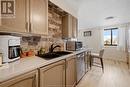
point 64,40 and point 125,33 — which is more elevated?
point 125,33

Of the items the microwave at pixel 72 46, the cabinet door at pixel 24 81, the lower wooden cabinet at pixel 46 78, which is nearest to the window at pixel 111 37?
the microwave at pixel 72 46

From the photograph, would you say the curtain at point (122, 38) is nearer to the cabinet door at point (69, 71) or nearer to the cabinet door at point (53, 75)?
the cabinet door at point (69, 71)

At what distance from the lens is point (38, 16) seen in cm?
184

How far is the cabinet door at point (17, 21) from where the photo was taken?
126cm

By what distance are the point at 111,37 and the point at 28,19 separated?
5911 millimetres

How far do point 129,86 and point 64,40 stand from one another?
216 cm

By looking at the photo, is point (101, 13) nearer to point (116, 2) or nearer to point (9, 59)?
point (116, 2)

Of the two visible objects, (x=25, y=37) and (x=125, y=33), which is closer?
(x=25, y=37)

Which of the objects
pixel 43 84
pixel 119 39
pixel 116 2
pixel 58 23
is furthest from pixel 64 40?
pixel 119 39

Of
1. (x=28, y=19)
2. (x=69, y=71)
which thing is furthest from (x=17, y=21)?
(x=69, y=71)

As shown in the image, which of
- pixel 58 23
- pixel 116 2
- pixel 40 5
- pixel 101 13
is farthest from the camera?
pixel 101 13

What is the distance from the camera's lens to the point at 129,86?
2.75m

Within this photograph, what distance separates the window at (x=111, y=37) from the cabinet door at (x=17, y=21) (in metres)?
5.87

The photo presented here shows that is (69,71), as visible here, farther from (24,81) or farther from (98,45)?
(98,45)
